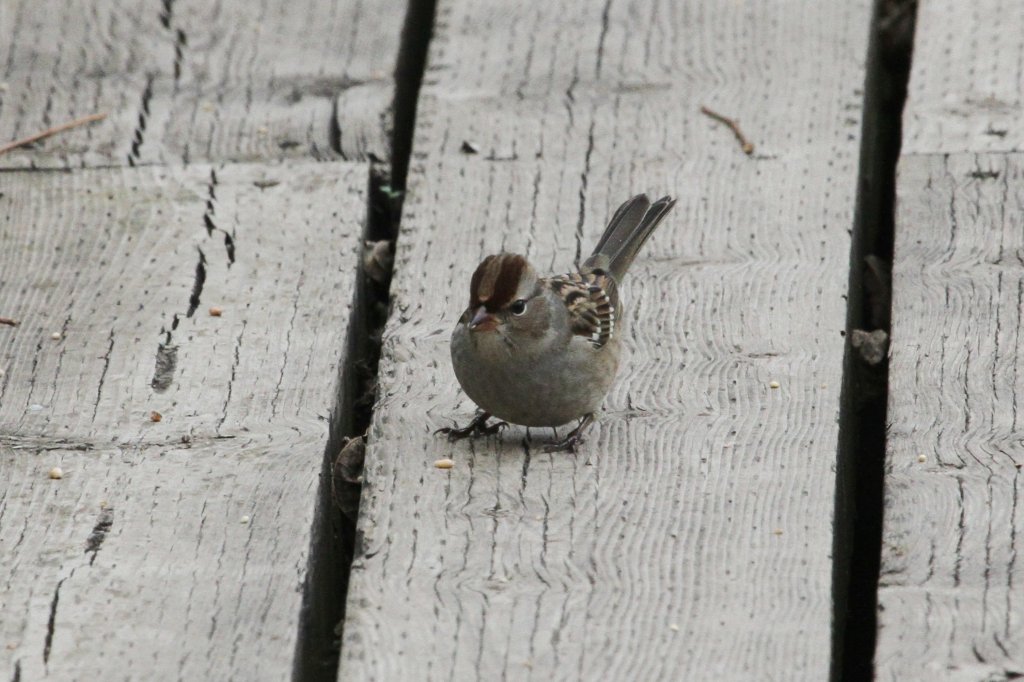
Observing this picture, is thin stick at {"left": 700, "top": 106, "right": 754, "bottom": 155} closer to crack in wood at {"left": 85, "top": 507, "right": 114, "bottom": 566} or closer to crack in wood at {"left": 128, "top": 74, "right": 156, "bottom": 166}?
crack in wood at {"left": 128, "top": 74, "right": 156, "bottom": 166}

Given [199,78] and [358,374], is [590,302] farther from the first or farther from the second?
[199,78]

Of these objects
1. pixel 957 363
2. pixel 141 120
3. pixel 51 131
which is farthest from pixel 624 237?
pixel 51 131

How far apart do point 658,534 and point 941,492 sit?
0.57m

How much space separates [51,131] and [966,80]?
8.69ft

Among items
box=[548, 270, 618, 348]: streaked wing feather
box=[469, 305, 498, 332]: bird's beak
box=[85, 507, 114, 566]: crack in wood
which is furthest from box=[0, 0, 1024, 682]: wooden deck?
box=[469, 305, 498, 332]: bird's beak

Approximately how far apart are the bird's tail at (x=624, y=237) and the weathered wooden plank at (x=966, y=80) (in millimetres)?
809

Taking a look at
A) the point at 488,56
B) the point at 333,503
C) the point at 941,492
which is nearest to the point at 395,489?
the point at 333,503

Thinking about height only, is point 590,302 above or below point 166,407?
above

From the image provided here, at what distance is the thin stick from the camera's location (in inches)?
179

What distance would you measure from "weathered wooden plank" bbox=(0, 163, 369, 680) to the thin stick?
1.02 metres

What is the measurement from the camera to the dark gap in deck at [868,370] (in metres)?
3.34

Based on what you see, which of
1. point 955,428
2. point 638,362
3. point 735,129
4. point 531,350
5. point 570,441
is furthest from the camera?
point 735,129

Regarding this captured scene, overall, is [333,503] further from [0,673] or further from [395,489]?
[0,673]

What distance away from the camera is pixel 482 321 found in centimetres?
356
